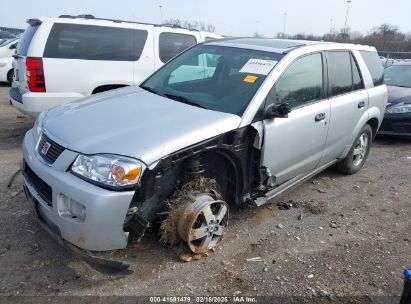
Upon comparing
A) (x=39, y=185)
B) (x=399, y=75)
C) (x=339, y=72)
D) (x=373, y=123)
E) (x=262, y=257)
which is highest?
(x=339, y=72)

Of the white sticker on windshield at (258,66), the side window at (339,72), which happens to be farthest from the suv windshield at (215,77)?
the side window at (339,72)

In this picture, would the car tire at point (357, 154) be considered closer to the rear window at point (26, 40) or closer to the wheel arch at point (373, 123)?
the wheel arch at point (373, 123)

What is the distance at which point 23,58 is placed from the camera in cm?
560

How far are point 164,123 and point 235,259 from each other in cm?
132

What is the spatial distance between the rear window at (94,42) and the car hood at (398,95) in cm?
493

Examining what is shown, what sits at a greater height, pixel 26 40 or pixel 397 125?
pixel 26 40

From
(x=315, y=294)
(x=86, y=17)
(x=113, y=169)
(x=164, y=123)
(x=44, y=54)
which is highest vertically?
(x=86, y=17)

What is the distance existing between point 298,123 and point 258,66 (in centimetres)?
69

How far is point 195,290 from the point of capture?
2828mm

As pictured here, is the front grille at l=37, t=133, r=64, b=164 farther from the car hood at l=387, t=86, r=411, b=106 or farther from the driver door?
the car hood at l=387, t=86, r=411, b=106

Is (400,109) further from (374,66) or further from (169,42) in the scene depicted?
(169,42)

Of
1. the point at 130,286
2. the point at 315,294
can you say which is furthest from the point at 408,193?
the point at 130,286

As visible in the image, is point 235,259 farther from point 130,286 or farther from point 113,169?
point 113,169

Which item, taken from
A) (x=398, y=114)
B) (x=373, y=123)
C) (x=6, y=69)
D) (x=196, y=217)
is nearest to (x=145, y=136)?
(x=196, y=217)
